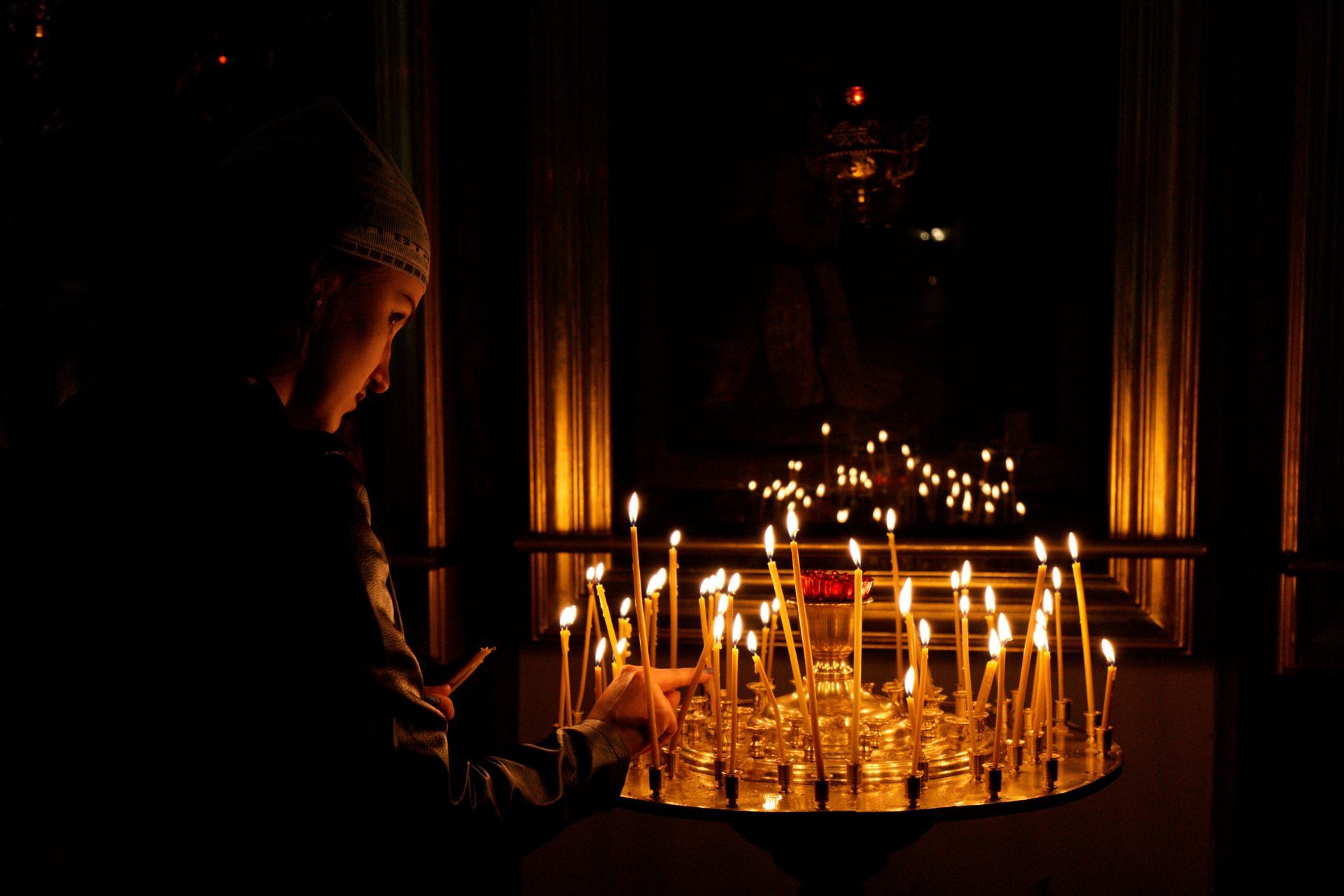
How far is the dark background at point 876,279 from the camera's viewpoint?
7.25 feet

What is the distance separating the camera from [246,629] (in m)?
0.91

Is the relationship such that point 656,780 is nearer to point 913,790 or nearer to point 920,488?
point 913,790

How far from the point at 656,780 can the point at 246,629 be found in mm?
660

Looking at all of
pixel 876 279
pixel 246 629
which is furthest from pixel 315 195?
pixel 876 279

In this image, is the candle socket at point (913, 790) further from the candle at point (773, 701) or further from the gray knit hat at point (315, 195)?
the gray knit hat at point (315, 195)

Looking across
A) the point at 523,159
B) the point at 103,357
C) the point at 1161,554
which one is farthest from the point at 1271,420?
the point at 103,357

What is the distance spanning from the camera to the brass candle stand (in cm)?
134

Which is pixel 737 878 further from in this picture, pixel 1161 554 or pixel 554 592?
pixel 1161 554

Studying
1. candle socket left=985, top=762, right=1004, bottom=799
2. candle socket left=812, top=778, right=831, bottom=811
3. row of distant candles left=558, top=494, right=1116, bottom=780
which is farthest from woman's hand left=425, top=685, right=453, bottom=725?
candle socket left=985, top=762, right=1004, bottom=799

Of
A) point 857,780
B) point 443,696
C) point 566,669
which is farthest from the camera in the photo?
point 566,669

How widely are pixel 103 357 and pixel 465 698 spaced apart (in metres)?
1.57

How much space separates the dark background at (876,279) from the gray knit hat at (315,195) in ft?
3.77

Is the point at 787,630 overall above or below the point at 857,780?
above

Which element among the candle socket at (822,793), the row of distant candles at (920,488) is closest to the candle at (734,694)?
the candle socket at (822,793)
